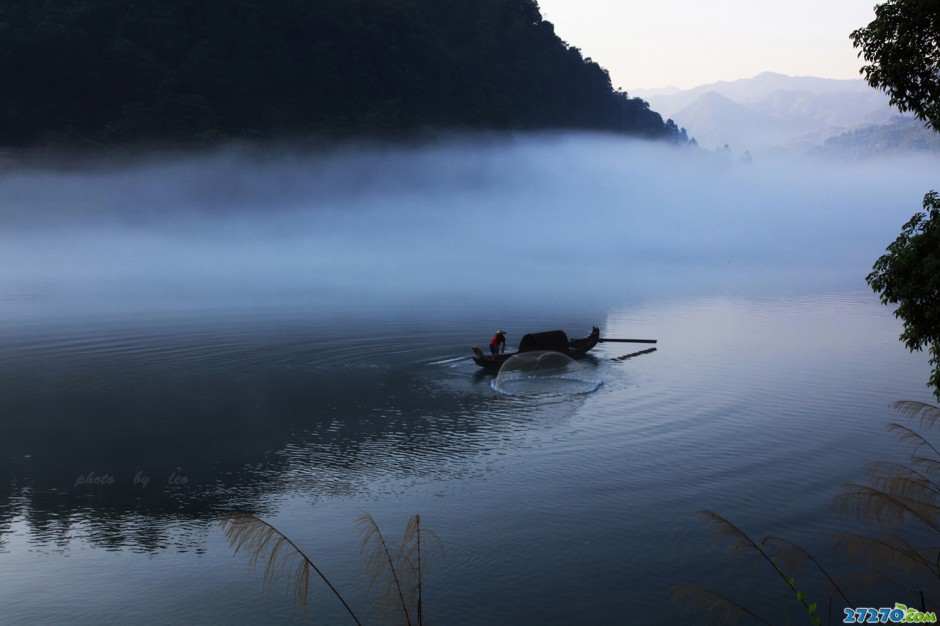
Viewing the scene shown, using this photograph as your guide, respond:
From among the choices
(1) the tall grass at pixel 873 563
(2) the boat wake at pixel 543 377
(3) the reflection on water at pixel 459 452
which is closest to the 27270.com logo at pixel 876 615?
(1) the tall grass at pixel 873 563

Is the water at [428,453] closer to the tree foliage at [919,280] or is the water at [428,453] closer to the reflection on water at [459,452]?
the reflection on water at [459,452]

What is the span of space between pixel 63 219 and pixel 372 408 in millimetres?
177925

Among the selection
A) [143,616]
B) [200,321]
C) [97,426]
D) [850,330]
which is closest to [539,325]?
[850,330]

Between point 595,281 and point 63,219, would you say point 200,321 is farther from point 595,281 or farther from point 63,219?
point 63,219

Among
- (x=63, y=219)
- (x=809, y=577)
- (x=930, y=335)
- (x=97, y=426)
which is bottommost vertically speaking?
(x=809, y=577)

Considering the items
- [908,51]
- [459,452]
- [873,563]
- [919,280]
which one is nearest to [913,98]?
[908,51]

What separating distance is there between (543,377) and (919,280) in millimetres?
29499

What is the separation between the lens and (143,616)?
19047 millimetres

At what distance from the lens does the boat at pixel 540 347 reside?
49500 millimetres

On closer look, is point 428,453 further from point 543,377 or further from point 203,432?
point 543,377

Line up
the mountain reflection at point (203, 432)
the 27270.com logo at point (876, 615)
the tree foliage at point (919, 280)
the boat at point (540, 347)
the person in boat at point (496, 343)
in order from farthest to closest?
the person in boat at point (496, 343) → the boat at point (540, 347) → the mountain reflection at point (203, 432) → the tree foliage at point (919, 280) → the 27270.com logo at point (876, 615)

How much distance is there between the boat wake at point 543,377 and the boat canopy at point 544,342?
0.57 meters

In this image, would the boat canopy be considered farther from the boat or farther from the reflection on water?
the reflection on water

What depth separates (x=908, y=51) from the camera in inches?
840
